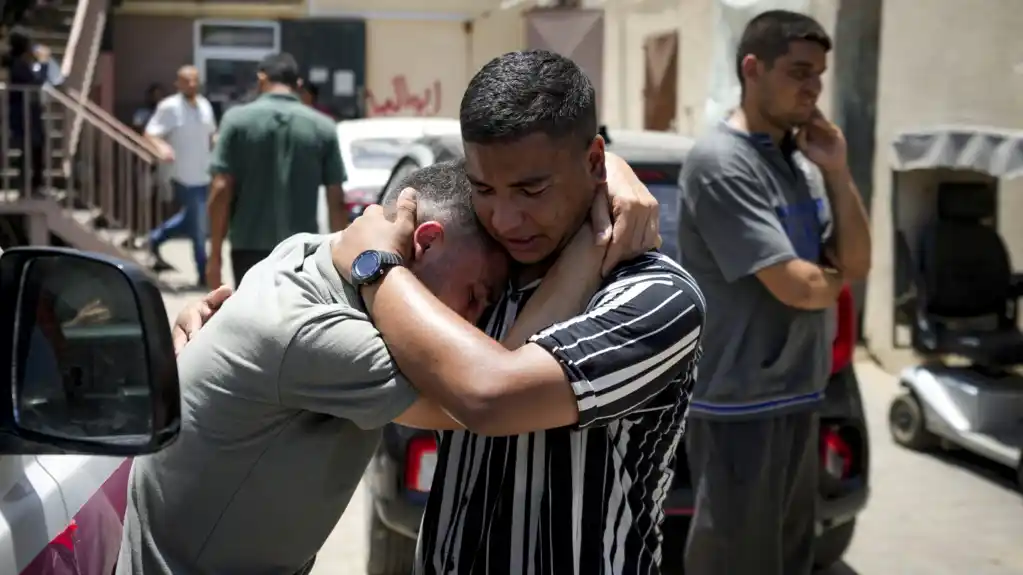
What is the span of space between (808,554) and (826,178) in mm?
1059

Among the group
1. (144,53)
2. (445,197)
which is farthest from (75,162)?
(445,197)

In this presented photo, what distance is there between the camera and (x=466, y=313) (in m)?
1.90

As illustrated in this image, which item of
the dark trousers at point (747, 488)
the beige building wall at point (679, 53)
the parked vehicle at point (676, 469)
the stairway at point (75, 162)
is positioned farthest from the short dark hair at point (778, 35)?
the stairway at point (75, 162)

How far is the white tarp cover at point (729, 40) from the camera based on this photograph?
7.86m

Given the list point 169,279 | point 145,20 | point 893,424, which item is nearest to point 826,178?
point 893,424

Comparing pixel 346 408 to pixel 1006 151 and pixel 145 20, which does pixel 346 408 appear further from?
pixel 145 20

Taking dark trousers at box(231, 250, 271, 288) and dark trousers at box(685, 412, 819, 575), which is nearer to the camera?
dark trousers at box(685, 412, 819, 575)

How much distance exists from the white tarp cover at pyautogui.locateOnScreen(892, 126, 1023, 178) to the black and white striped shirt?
172 inches

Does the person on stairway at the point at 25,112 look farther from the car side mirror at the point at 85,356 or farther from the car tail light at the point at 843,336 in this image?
the car side mirror at the point at 85,356

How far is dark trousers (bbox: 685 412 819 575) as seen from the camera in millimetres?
3340

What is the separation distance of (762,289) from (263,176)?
3.57m

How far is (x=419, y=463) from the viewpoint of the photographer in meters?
4.02

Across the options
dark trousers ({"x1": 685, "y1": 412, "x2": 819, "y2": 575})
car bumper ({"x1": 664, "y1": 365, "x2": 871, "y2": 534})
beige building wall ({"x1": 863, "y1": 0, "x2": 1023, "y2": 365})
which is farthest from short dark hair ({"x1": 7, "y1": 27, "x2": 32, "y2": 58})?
dark trousers ({"x1": 685, "y1": 412, "x2": 819, "y2": 575})

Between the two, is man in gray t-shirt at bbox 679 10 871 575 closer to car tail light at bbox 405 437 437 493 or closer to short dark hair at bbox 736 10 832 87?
short dark hair at bbox 736 10 832 87
